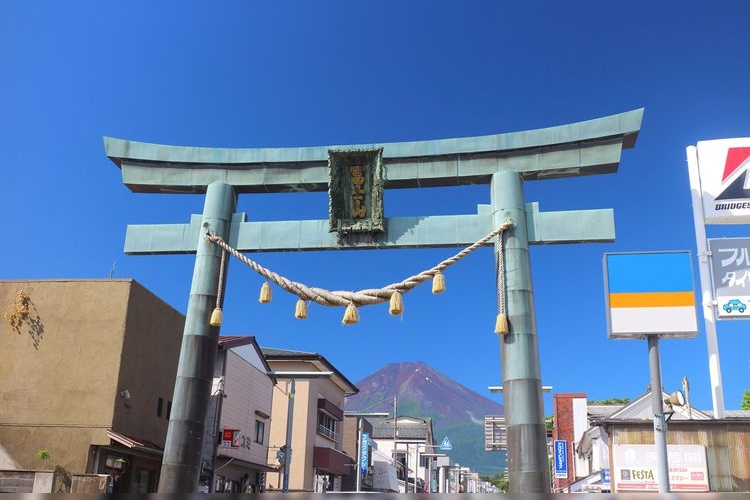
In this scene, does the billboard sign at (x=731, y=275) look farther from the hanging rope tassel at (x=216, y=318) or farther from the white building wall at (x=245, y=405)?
the white building wall at (x=245, y=405)

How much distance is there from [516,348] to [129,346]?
12.2 m

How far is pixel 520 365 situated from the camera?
435 inches

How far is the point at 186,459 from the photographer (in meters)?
11.5

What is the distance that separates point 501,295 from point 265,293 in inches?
175

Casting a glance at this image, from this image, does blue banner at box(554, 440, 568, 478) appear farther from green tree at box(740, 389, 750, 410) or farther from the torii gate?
the torii gate

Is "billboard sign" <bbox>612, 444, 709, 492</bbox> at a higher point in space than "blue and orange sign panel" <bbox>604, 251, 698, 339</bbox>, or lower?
lower

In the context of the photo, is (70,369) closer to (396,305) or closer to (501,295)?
(396,305)

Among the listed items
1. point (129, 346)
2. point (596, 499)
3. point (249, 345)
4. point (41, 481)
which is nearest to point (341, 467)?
point (249, 345)

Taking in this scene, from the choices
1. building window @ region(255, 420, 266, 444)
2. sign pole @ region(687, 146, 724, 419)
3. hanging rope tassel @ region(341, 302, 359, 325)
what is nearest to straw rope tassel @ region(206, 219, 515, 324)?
hanging rope tassel @ region(341, 302, 359, 325)

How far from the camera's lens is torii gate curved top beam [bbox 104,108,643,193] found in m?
12.3

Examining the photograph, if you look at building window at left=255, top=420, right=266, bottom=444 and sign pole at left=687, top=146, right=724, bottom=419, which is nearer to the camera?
sign pole at left=687, top=146, right=724, bottom=419

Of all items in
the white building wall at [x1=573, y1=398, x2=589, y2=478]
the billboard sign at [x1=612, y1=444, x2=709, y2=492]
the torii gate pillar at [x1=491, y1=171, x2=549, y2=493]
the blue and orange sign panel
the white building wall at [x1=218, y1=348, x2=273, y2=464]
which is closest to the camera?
the torii gate pillar at [x1=491, y1=171, x2=549, y2=493]

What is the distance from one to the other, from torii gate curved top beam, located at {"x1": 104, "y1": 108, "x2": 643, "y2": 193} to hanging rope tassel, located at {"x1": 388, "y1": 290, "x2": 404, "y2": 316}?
9.24 ft

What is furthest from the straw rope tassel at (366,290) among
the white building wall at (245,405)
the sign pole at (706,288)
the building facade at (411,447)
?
the building facade at (411,447)
